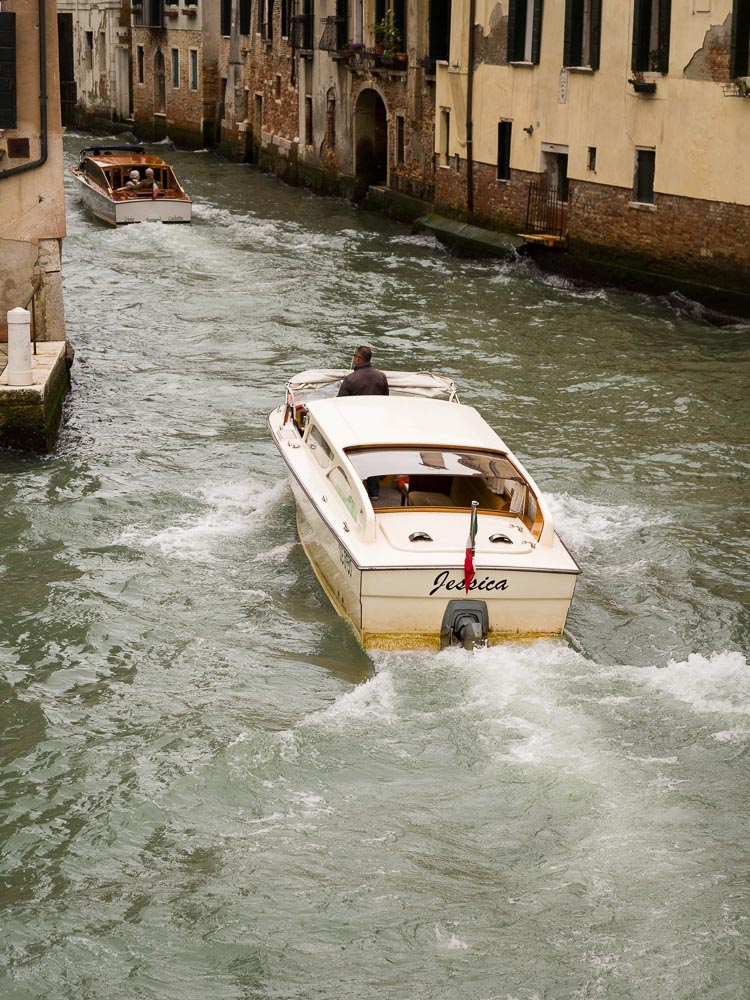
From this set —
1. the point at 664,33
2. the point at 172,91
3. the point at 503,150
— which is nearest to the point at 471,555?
the point at 664,33

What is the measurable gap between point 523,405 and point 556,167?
30.9 feet

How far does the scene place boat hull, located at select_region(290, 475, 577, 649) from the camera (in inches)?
329

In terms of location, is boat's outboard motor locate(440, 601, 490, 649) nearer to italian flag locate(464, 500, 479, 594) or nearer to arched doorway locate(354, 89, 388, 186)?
italian flag locate(464, 500, 479, 594)

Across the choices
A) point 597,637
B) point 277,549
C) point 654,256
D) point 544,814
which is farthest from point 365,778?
point 654,256

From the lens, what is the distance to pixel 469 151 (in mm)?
25156

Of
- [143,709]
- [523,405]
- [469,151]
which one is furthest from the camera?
[469,151]

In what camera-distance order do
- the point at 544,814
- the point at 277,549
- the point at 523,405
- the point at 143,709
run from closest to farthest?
1. the point at 544,814
2. the point at 143,709
3. the point at 277,549
4. the point at 523,405

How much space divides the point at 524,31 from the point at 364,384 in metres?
13.9

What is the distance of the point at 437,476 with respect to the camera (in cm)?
967

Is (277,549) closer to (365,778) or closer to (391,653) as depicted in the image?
(391,653)

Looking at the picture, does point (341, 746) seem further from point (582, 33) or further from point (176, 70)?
point (176, 70)

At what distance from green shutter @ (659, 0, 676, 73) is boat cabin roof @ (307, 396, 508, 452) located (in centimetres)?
1072

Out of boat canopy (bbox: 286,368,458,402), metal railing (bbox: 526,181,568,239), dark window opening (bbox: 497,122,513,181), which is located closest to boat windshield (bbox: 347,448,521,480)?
boat canopy (bbox: 286,368,458,402)

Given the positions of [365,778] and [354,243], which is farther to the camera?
[354,243]
